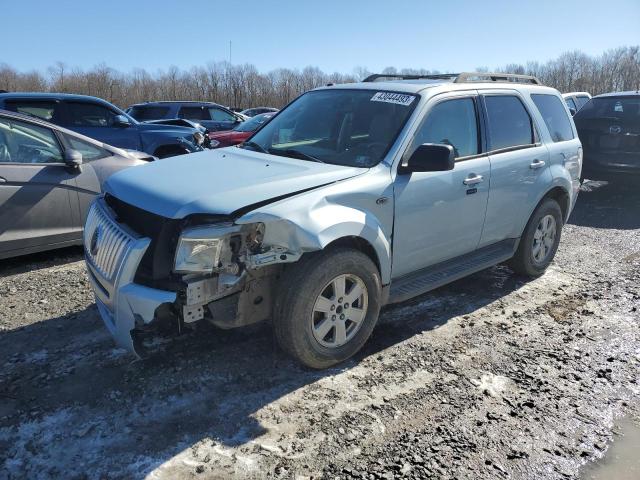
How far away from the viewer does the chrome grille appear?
305cm

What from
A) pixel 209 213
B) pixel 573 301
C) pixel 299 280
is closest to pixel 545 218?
pixel 573 301

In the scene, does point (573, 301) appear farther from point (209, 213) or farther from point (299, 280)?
point (209, 213)

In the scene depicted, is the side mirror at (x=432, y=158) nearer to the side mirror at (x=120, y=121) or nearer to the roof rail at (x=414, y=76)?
the roof rail at (x=414, y=76)

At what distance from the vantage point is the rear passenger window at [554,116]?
5.21m

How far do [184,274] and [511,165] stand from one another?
3.15 m

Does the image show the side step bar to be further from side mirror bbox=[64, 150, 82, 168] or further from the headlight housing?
side mirror bbox=[64, 150, 82, 168]

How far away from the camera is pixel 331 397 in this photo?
3197 mm

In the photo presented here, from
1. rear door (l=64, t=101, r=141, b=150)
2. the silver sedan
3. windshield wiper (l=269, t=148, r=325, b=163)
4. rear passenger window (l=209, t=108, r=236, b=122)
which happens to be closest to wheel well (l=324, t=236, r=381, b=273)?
windshield wiper (l=269, t=148, r=325, b=163)

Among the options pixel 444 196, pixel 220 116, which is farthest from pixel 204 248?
pixel 220 116

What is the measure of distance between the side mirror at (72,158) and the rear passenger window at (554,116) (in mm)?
4767

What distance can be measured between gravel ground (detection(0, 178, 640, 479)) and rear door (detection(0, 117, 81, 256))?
1.93 feet

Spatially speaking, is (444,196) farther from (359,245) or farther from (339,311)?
(339,311)

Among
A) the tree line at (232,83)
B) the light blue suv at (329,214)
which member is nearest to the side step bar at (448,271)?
the light blue suv at (329,214)

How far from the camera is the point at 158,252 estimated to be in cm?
295
